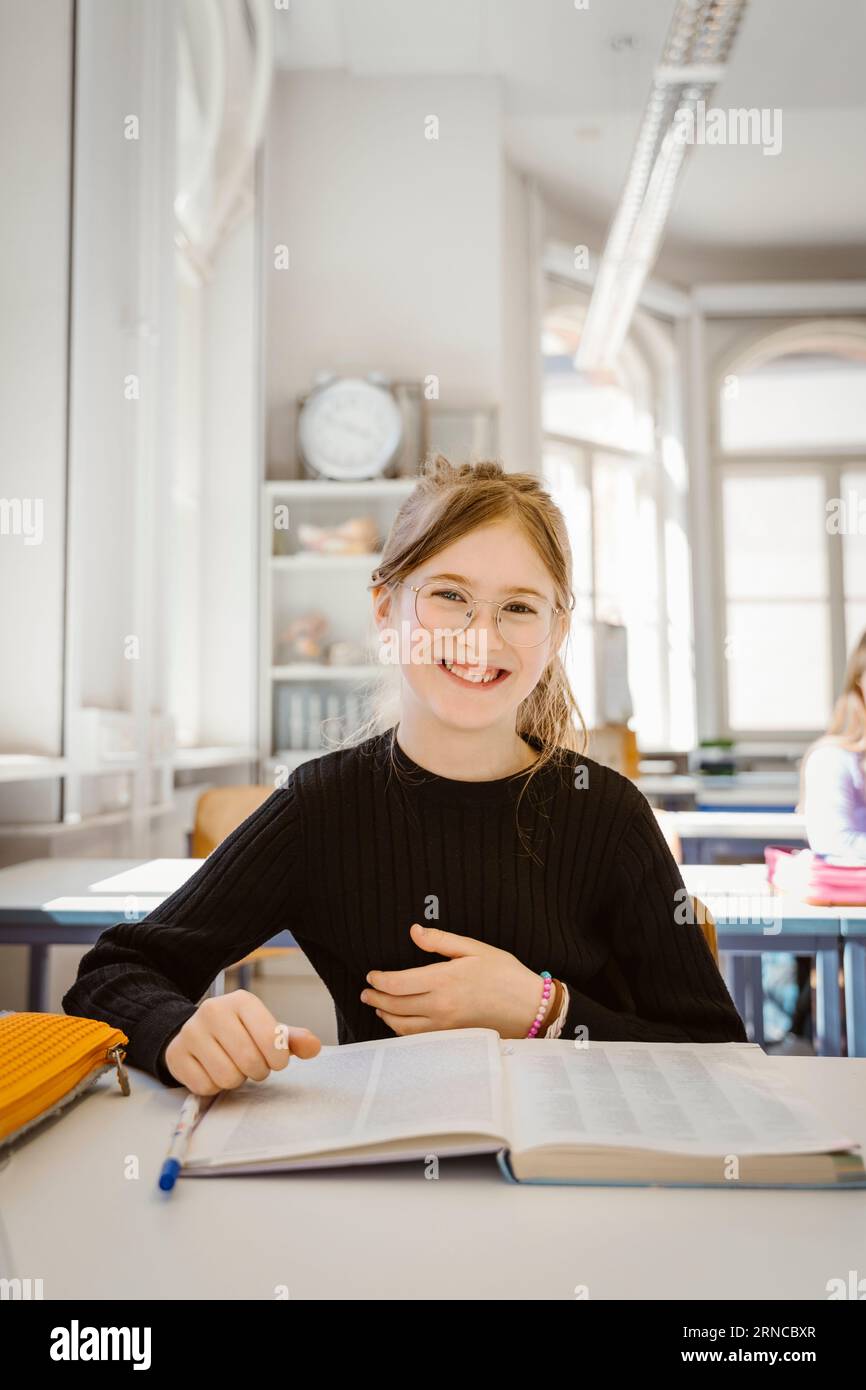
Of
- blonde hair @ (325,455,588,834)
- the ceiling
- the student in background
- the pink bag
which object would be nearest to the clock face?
the ceiling

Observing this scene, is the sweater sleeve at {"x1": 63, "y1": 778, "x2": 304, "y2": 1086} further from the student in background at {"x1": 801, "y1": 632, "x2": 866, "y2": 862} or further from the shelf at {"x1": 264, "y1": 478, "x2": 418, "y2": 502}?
the shelf at {"x1": 264, "y1": 478, "x2": 418, "y2": 502}

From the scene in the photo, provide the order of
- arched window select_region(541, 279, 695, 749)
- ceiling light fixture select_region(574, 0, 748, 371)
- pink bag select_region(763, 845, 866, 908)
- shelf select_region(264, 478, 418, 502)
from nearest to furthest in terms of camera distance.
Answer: pink bag select_region(763, 845, 866, 908) → ceiling light fixture select_region(574, 0, 748, 371) → shelf select_region(264, 478, 418, 502) → arched window select_region(541, 279, 695, 749)

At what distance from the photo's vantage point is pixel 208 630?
15.0ft

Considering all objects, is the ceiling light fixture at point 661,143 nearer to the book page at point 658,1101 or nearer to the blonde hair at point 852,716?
the blonde hair at point 852,716

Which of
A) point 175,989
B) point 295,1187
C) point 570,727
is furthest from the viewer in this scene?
point 570,727

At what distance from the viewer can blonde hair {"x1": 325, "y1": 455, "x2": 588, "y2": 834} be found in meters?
1.33

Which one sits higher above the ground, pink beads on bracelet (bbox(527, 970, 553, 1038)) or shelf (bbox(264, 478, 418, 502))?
shelf (bbox(264, 478, 418, 502))

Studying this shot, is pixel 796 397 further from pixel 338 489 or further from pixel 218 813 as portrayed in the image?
pixel 218 813

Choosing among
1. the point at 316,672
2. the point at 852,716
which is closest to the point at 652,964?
the point at 852,716

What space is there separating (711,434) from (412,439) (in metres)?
3.09

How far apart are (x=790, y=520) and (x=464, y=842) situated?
6.25 m

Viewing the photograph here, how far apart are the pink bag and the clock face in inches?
105
